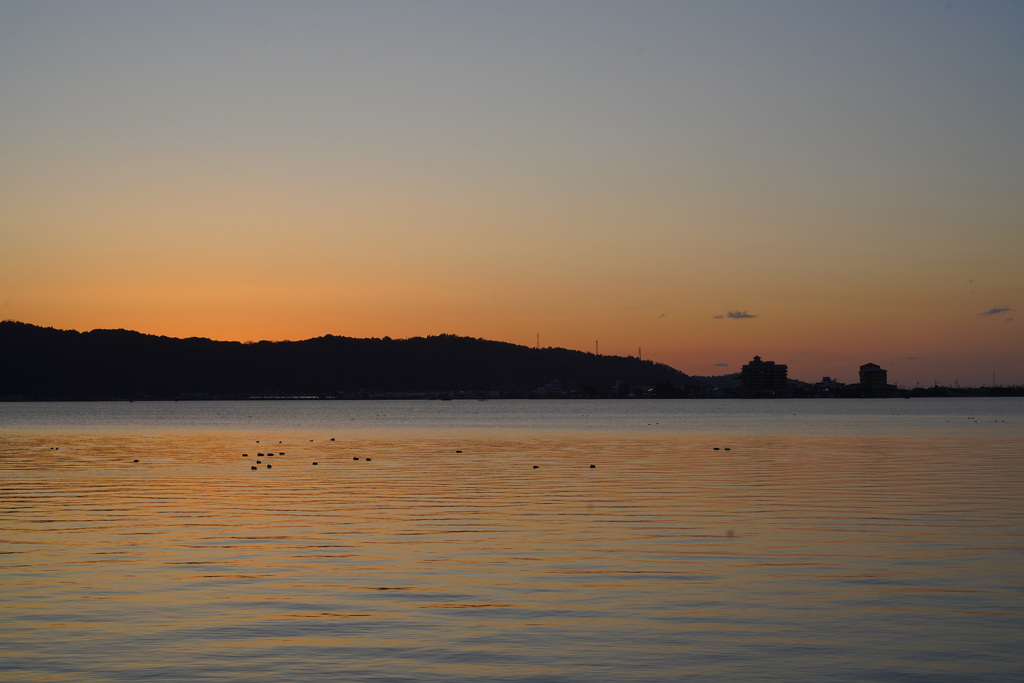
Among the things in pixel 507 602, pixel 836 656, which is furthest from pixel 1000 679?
pixel 507 602

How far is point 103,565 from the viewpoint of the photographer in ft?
86.5

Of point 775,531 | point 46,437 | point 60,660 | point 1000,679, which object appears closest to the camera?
point 1000,679

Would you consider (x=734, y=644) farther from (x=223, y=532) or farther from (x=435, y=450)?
(x=435, y=450)

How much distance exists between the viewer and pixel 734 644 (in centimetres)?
1792

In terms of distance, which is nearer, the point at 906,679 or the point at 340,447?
the point at 906,679

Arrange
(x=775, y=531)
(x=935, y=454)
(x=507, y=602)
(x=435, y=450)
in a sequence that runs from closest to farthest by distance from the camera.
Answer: (x=507, y=602) < (x=775, y=531) < (x=935, y=454) < (x=435, y=450)

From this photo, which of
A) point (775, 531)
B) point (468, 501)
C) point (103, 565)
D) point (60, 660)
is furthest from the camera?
point (468, 501)

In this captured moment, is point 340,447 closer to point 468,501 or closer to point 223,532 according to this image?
point 468,501

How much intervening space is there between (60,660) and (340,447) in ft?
231

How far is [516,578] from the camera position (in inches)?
945

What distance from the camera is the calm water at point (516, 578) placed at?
17047 millimetres

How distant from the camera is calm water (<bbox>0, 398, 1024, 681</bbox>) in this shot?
17.0m

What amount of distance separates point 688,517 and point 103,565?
58.2 ft

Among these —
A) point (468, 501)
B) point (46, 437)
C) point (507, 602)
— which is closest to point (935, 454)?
point (468, 501)
